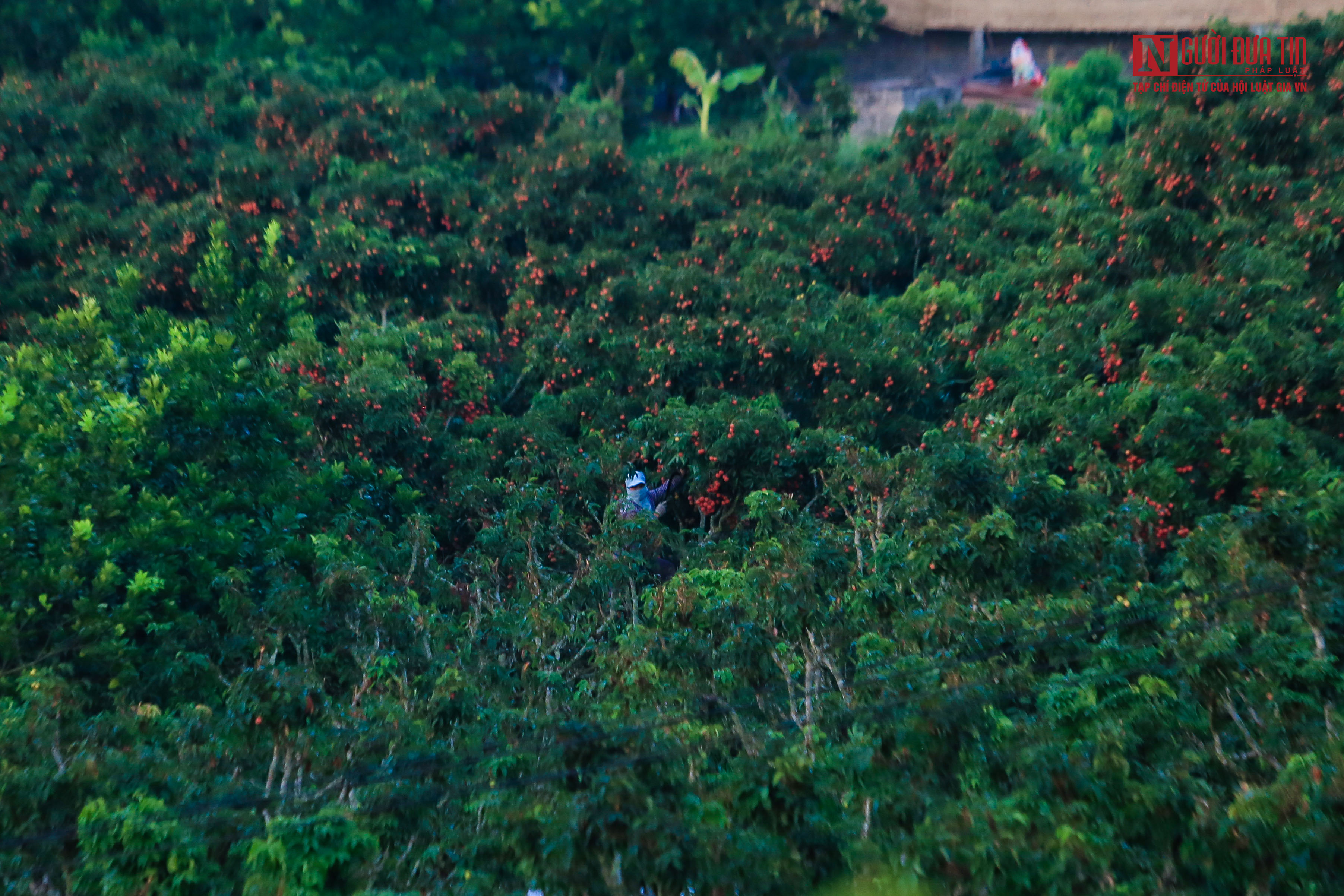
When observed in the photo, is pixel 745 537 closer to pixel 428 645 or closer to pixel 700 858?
pixel 428 645

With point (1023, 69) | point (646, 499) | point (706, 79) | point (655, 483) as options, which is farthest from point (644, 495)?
point (1023, 69)

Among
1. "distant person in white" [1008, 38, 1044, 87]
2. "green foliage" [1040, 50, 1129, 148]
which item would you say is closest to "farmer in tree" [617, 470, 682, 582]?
"green foliage" [1040, 50, 1129, 148]

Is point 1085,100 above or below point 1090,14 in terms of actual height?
below

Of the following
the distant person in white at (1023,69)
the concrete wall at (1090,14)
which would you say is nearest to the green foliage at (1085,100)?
the concrete wall at (1090,14)

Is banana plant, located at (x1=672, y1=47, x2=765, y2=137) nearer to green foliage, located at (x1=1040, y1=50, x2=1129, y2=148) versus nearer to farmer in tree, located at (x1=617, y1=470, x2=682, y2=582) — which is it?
green foliage, located at (x1=1040, y1=50, x2=1129, y2=148)

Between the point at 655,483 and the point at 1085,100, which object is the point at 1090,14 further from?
the point at 655,483

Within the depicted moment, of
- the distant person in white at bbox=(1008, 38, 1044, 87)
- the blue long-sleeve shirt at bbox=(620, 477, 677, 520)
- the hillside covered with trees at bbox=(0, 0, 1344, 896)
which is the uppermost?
the distant person in white at bbox=(1008, 38, 1044, 87)
